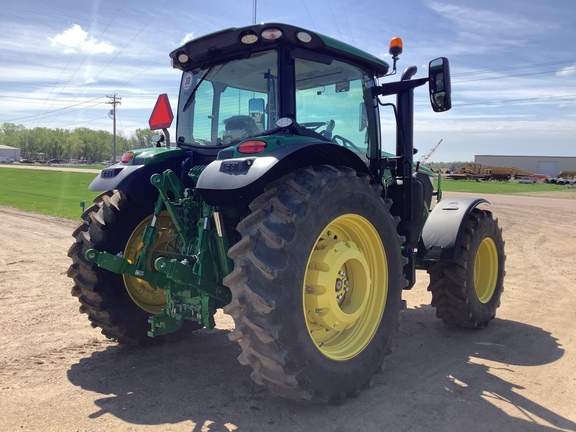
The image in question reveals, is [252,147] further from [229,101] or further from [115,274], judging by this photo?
[115,274]

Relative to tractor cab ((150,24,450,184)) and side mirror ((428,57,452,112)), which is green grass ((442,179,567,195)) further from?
side mirror ((428,57,452,112))

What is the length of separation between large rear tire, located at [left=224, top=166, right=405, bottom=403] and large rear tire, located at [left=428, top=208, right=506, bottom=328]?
145 centimetres

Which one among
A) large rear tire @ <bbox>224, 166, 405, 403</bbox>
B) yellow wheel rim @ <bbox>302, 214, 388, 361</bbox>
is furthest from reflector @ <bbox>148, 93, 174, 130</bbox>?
yellow wheel rim @ <bbox>302, 214, 388, 361</bbox>

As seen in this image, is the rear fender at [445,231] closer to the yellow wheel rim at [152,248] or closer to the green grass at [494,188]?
the yellow wheel rim at [152,248]

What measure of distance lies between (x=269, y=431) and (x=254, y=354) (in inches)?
19.6

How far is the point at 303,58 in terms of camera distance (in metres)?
3.98

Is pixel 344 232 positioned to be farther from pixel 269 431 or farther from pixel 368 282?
pixel 269 431

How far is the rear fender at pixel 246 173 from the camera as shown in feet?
10.2

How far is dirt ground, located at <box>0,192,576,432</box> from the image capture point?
327 centimetres

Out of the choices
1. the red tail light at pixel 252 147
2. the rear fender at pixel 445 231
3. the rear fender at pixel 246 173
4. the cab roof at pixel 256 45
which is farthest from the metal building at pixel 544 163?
the red tail light at pixel 252 147

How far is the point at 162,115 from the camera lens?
4.71 m

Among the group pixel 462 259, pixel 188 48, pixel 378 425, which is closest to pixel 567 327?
pixel 462 259

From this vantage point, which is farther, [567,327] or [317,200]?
[567,327]

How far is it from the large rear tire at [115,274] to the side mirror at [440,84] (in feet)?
8.54
